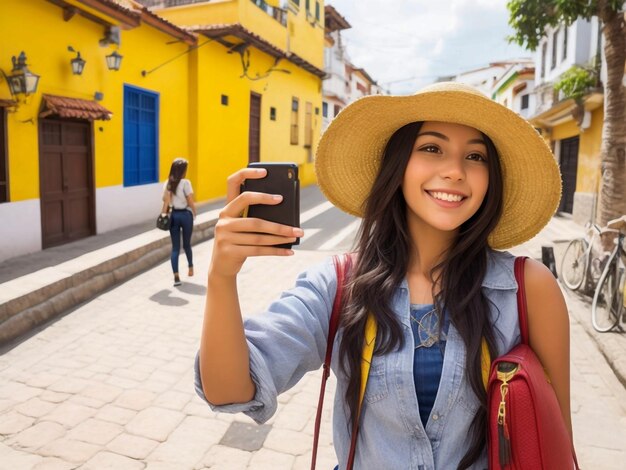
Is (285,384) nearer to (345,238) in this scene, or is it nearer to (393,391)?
(393,391)

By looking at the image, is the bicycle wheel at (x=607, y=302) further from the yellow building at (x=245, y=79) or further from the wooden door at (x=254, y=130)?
the wooden door at (x=254, y=130)

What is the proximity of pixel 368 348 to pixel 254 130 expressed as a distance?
1777 centimetres

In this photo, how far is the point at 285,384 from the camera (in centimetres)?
138

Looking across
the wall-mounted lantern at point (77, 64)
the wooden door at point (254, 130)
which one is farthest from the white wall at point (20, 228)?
the wooden door at point (254, 130)

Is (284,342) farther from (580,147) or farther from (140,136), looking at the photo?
(580,147)

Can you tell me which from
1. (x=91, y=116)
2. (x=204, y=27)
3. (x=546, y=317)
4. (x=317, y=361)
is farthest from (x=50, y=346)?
(x=204, y=27)

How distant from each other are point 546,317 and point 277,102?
19.6 m

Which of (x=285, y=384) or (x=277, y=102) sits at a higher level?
(x=277, y=102)

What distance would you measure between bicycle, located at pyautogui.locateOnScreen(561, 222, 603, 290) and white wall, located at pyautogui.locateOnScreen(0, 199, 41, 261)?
328 inches

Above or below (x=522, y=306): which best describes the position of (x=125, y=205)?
below

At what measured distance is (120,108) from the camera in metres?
11.4

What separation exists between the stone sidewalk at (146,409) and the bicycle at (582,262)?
1053mm

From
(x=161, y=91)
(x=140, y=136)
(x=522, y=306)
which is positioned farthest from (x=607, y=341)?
(x=161, y=91)

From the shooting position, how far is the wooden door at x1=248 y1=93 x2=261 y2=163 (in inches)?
720
